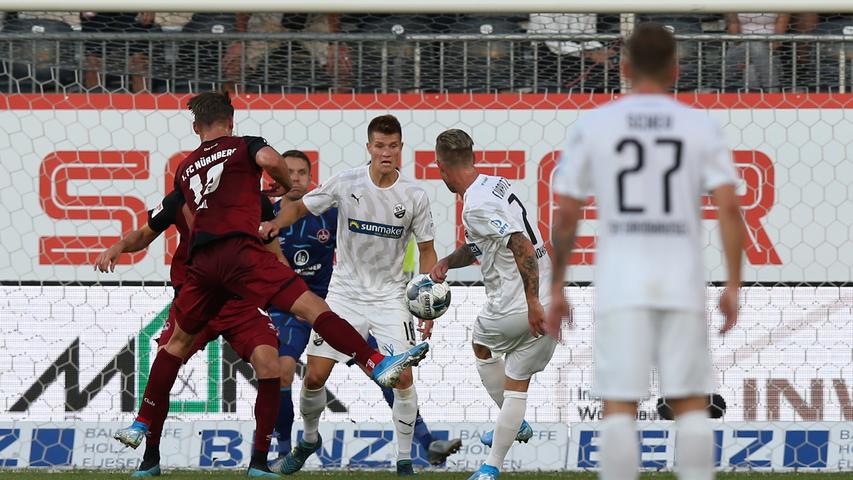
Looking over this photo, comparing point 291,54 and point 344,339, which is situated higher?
point 291,54

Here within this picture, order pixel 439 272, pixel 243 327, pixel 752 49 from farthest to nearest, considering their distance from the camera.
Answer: pixel 752 49 < pixel 243 327 < pixel 439 272

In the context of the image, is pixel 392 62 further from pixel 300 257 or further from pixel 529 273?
pixel 529 273

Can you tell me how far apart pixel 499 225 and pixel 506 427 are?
102 cm

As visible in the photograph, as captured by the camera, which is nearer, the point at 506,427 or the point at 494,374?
the point at 506,427

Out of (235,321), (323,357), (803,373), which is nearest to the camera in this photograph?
(235,321)

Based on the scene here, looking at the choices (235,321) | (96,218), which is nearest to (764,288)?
(235,321)

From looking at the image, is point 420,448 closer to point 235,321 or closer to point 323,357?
point 323,357

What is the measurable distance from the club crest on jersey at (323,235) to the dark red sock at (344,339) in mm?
2028

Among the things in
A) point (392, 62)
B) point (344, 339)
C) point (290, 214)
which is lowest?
point (344, 339)

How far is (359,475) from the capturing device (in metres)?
7.11

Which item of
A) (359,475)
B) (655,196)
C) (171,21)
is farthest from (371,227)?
(655,196)

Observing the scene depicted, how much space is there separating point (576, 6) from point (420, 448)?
295 cm

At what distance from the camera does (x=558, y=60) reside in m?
7.71

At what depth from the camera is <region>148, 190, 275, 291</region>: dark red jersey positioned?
660 cm
